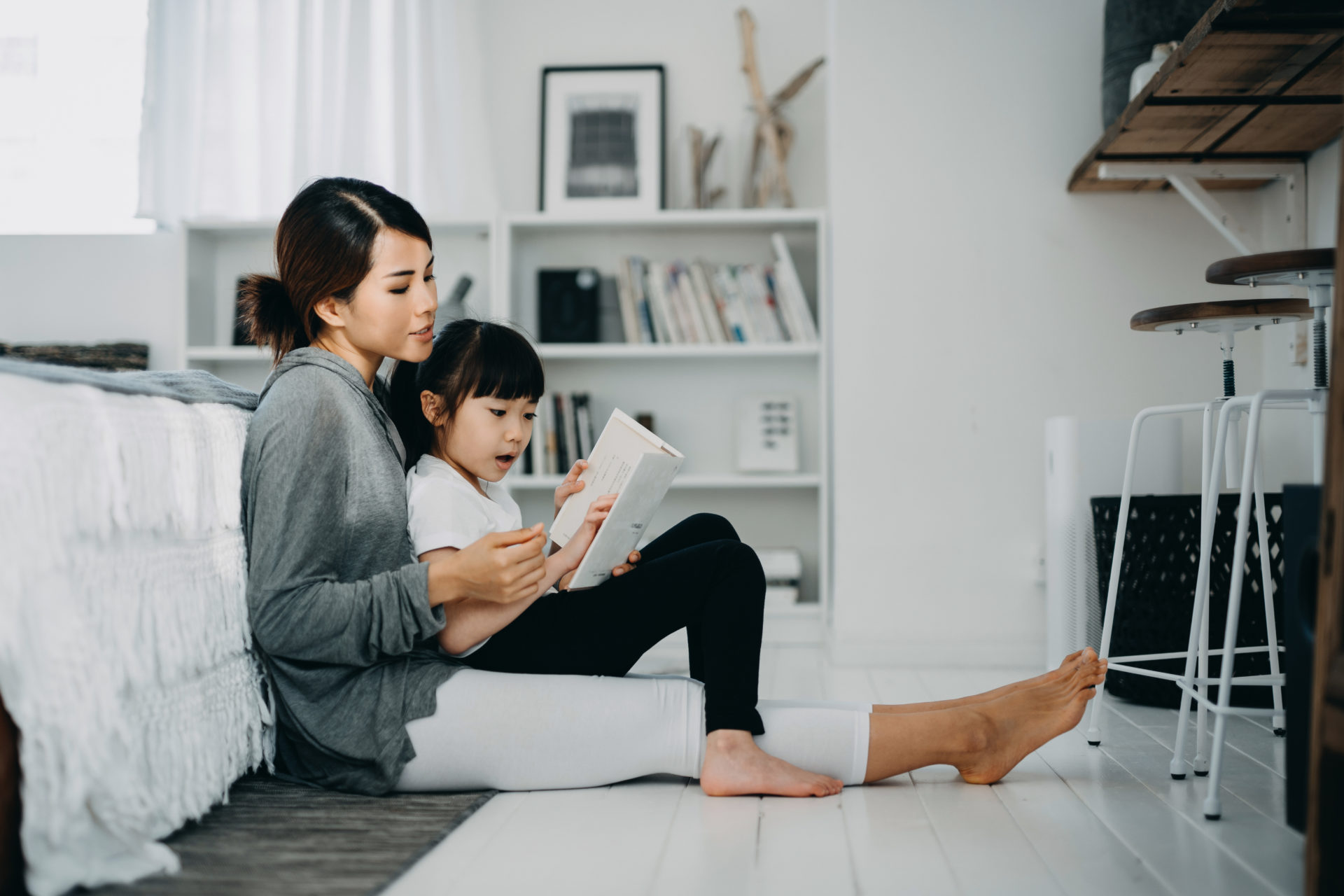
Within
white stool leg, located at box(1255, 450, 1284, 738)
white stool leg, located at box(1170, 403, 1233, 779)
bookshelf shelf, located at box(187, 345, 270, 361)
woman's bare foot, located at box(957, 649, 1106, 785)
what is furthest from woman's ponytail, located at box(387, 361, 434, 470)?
bookshelf shelf, located at box(187, 345, 270, 361)

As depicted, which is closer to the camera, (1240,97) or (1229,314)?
(1229,314)

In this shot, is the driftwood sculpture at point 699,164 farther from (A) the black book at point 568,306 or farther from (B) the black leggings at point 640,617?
(B) the black leggings at point 640,617

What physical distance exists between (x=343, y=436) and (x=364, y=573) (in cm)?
18

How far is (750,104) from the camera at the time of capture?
3.07 m

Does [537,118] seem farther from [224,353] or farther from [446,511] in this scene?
[446,511]

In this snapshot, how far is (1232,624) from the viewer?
1.38m

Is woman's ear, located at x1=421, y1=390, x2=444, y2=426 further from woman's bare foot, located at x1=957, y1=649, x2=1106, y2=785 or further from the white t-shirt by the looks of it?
woman's bare foot, located at x1=957, y1=649, x2=1106, y2=785

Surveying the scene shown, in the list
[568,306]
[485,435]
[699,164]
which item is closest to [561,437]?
[568,306]

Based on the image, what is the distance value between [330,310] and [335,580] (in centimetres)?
37

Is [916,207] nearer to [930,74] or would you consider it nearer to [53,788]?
[930,74]

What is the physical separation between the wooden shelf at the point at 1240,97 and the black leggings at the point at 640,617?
1.11 metres

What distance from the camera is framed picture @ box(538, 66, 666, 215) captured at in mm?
2998

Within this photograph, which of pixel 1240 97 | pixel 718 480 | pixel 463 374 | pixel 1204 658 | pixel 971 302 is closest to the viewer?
pixel 463 374

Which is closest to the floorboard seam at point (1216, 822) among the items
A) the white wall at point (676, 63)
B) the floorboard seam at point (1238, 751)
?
the floorboard seam at point (1238, 751)
